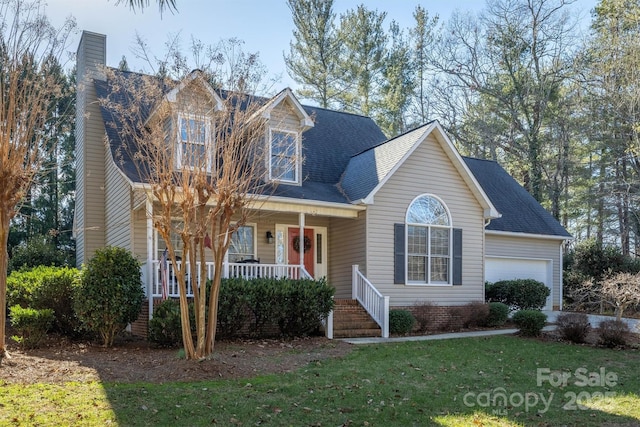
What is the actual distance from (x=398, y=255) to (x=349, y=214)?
5.58ft

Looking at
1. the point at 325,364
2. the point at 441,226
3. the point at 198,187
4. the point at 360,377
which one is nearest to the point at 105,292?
the point at 198,187

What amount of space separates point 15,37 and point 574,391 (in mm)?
9484

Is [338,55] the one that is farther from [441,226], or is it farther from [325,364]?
[325,364]

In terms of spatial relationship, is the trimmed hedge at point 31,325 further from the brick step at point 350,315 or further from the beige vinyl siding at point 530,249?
the beige vinyl siding at point 530,249

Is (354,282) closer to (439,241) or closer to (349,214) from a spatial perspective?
(349,214)

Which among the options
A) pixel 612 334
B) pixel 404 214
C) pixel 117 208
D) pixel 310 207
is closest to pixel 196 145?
pixel 310 207

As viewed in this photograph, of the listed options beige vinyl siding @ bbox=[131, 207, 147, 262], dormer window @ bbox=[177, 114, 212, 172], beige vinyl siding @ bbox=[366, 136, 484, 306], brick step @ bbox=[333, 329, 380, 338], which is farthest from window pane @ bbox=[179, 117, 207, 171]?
beige vinyl siding @ bbox=[366, 136, 484, 306]

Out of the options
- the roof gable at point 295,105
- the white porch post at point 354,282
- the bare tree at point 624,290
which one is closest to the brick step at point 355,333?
the white porch post at point 354,282

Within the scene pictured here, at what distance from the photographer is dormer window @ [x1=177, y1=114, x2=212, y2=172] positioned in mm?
7934

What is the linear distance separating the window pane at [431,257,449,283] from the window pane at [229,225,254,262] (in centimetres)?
494

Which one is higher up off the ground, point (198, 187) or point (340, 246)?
point (198, 187)

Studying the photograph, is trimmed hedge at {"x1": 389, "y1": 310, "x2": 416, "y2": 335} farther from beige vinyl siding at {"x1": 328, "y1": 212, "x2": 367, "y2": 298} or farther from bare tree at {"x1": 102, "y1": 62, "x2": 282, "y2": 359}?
bare tree at {"x1": 102, "y1": 62, "x2": 282, "y2": 359}

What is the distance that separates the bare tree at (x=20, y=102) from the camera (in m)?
7.87

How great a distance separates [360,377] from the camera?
25.8ft
